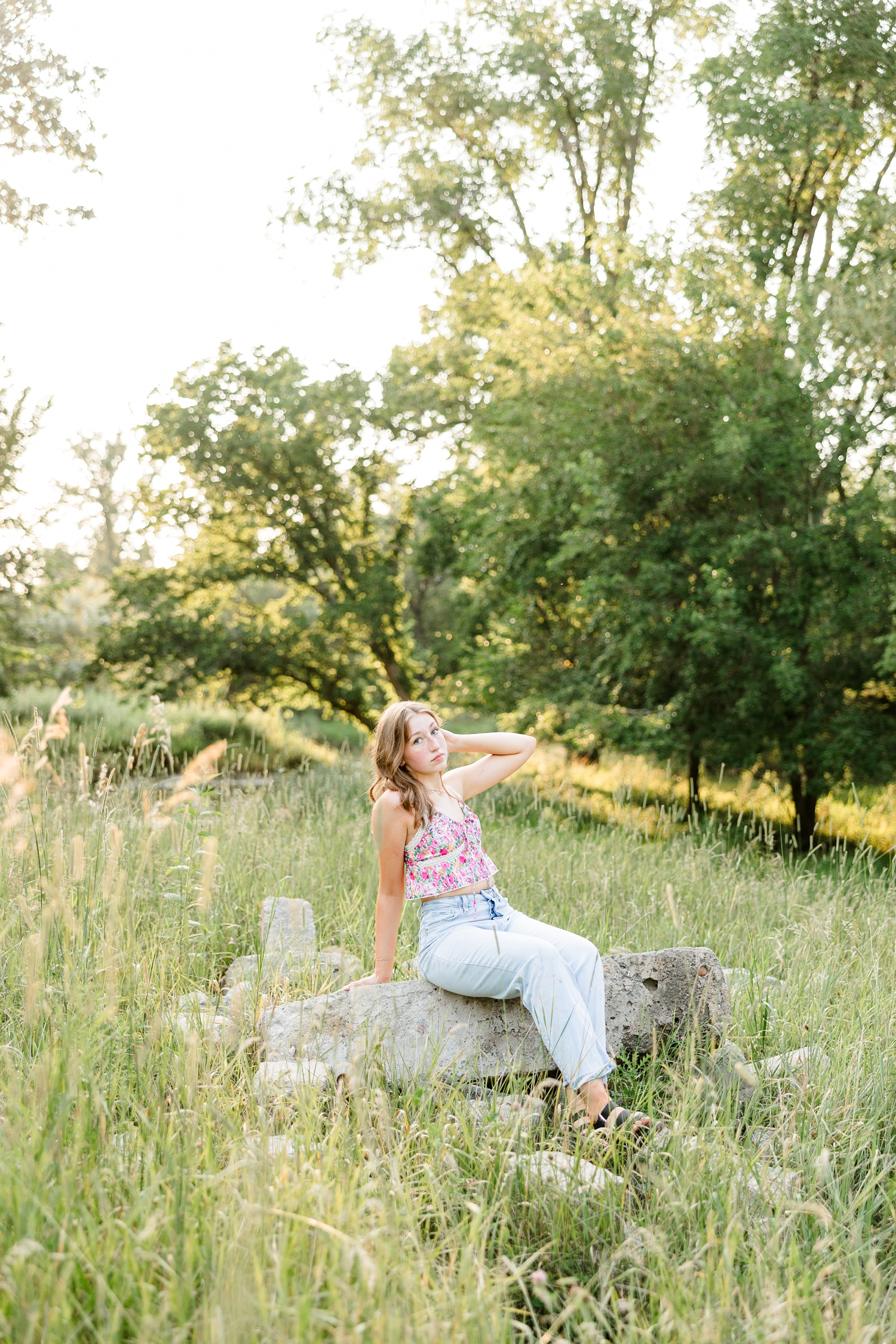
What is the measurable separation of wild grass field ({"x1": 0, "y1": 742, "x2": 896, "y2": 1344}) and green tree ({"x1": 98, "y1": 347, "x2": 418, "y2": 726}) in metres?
10.2

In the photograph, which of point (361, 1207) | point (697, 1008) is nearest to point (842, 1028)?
point (697, 1008)

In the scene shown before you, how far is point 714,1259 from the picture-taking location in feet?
6.50

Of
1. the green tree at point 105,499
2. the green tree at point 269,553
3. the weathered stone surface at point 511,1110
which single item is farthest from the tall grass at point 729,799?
the green tree at point 105,499

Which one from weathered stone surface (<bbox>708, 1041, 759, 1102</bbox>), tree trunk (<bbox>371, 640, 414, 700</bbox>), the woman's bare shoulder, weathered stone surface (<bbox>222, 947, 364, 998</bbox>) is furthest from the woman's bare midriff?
tree trunk (<bbox>371, 640, 414, 700</bbox>)

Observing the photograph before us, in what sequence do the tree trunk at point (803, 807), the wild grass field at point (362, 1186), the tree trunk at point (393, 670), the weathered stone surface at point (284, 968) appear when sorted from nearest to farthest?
the wild grass field at point (362, 1186) < the weathered stone surface at point (284, 968) < the tree trunk at point (803, 807) < the tree trunk at point (393, 670)

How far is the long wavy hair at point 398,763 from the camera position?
11.4 feet

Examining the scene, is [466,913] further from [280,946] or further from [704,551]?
[704,551]

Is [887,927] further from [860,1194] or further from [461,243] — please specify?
[461,243]

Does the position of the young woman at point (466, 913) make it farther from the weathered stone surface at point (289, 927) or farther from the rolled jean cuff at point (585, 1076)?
the weathered stone surface at point (289, 927)

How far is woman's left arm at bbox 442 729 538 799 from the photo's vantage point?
3760mm

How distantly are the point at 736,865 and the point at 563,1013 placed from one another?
3.40 meters

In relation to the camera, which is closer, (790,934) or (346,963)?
(346,963)

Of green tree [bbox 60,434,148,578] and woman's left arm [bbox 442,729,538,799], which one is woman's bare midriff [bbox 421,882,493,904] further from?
green tree [bbox 60,434,148,578]

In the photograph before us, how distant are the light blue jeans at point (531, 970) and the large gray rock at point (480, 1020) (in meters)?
0.08
